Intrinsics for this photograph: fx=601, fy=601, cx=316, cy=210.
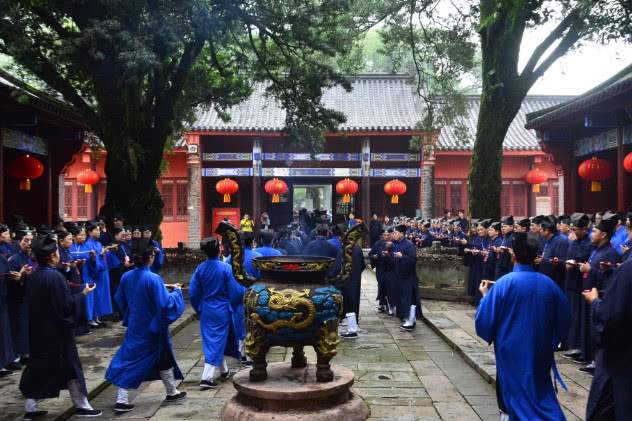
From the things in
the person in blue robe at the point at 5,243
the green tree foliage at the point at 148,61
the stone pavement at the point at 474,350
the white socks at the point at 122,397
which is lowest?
the stone pavement at the point at 474,350

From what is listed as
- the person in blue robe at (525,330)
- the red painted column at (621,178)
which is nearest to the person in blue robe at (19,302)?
the person in blue robe at (525,330)

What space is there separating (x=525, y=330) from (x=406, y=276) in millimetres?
5570

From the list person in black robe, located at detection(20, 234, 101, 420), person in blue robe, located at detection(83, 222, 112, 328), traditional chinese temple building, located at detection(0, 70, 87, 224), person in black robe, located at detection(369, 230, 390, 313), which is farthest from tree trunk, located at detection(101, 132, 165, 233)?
person in black robe, located at detection(20, 234, 101, 420)

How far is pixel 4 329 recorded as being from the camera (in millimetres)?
6961

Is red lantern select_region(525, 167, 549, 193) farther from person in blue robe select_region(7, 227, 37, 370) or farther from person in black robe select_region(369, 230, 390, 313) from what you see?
person in blue robe select_region(7, 227, 37, 370)

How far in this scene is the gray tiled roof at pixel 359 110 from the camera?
870 inches

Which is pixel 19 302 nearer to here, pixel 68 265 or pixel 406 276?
pixel 68 265

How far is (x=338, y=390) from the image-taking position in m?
5.43

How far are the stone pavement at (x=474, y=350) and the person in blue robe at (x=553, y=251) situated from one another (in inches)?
49.2

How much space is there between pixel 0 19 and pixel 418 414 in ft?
25.0

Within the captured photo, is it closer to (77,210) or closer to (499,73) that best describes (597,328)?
(499,73)

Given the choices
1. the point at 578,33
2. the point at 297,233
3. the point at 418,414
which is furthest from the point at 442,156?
the point at 418,414

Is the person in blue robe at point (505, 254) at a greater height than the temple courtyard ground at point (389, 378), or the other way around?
the person in blue robe at point (505, 254)

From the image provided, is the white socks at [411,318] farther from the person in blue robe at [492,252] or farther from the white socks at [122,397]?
the white socks at [122,397]
